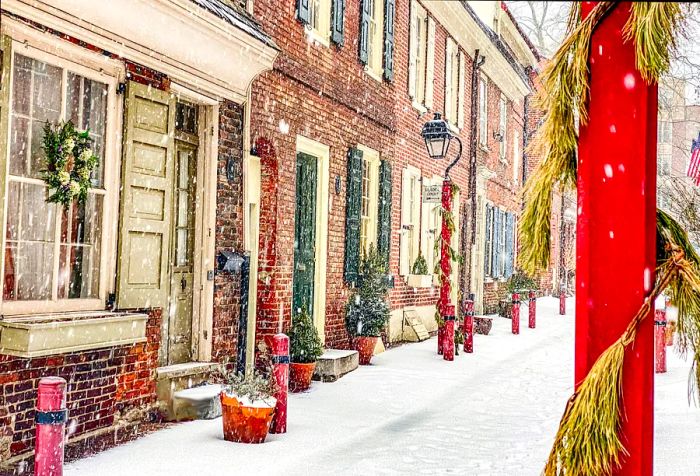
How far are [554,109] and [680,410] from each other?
643 cm

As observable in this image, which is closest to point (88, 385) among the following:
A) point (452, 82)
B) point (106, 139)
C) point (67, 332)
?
point (67, 332)

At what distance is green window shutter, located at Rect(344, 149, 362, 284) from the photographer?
11016 millimetres

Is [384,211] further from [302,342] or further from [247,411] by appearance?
[247,411]

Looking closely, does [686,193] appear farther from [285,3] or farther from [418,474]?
[418,474]

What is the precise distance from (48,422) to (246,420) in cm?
243

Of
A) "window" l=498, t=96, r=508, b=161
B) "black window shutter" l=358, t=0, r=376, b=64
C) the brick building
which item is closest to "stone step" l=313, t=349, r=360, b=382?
the brick building

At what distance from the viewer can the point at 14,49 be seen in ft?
16.5

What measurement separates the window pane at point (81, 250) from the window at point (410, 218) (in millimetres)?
8182

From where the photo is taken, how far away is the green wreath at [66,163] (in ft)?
17.4

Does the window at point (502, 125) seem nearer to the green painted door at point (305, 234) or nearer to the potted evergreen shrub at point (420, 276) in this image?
the potted evergreen shrub at point (420, 276)

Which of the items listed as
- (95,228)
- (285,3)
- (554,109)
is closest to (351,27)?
(285,3)

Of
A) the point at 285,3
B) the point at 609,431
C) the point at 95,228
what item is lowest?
the point at 609,431

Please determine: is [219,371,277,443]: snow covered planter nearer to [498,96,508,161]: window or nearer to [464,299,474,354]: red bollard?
[464,299,474,354]: red bollard

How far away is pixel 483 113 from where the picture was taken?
64.8 ft
